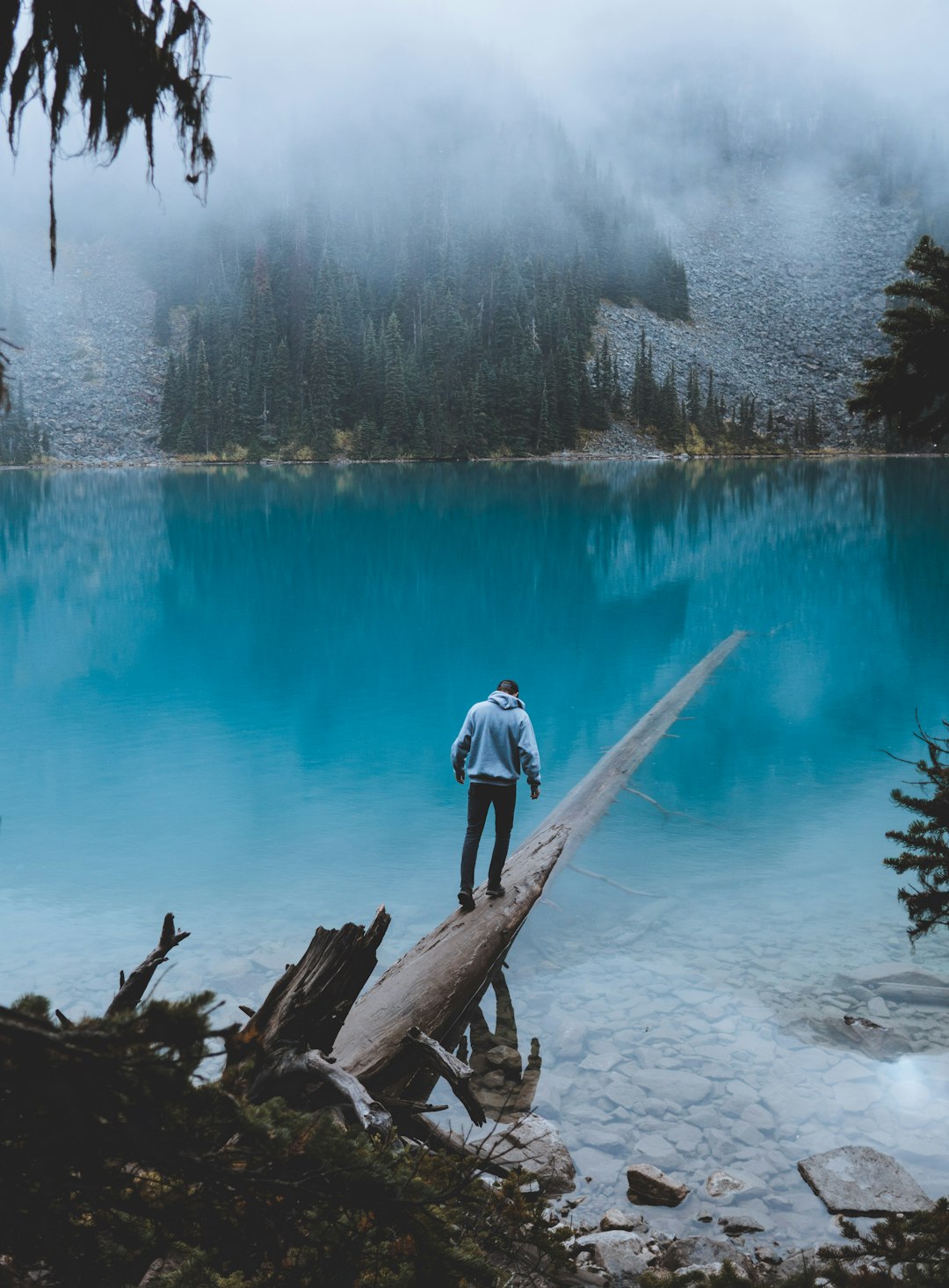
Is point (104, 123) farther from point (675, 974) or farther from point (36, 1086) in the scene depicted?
point (675, 974)

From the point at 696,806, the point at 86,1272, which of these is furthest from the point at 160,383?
the point at 86,1272

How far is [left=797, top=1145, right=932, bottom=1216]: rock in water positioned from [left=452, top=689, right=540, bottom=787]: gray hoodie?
4.31 metres

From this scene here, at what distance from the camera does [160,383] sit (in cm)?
16025

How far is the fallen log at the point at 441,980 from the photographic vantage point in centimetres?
670

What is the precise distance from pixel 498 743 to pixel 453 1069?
15.8ft

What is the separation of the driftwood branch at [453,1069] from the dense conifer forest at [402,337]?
133142 millimetres

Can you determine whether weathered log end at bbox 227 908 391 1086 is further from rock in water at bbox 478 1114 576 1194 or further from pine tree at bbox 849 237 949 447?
pine tree at bbox 849 237 949 447

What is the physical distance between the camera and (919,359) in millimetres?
5609

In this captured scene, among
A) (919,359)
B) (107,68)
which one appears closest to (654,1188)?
(919,359)

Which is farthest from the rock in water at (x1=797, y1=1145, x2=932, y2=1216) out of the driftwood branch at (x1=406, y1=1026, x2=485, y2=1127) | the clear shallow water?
the driftwood branch at (x1=406, y1=1026, x2=485, y2=1127)

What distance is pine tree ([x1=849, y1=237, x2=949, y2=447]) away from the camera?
18.0 feet

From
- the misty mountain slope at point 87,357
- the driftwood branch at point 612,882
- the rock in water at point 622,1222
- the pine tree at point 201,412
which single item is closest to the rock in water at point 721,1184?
the rock in water at point 622,1222

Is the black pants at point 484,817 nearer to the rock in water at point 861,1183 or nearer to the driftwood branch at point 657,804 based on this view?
the rock in water at point 861,1183

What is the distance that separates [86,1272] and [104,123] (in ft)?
10.3
